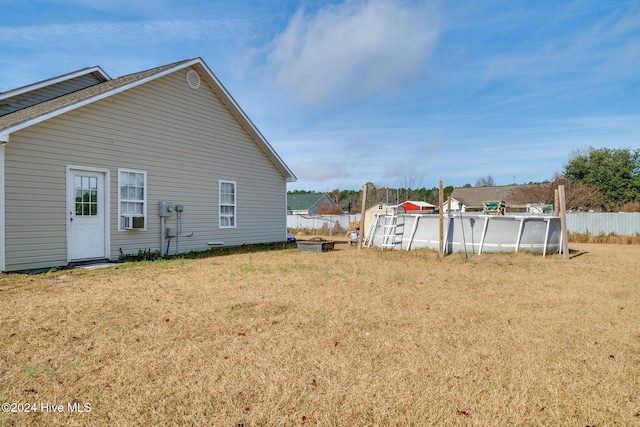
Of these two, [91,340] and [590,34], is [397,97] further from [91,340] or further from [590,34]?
[91,340]

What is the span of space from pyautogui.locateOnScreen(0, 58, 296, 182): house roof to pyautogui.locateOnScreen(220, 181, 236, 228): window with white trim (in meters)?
2.17

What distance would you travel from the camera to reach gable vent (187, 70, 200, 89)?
11.9 metres

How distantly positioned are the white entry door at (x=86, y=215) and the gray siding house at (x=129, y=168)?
0.02m

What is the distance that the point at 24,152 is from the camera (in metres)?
8.25

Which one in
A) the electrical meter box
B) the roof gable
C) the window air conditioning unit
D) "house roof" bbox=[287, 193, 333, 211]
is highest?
the roof gable

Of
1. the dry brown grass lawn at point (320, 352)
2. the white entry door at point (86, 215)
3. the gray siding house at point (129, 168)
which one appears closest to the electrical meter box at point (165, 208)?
the gray siding house at point (129, 168)

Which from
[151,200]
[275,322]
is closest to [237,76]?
[151,200]

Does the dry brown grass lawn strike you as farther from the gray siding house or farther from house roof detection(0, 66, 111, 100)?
house roof detection(0, 66, 111, 100)

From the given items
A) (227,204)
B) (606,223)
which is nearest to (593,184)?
(606,223)

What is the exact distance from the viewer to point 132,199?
10.4 meters

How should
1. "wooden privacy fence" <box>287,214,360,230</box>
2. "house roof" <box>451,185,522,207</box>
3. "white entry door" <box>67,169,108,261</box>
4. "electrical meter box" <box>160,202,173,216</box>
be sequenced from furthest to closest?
"house roof" <box>451,185,522,207</box> < "wooden privacy fence" <box>287,214,360,230</box> < "electrical meter box" <box>160,202,173,216</box> < "white entry door" <box>67,169,108,261</box>

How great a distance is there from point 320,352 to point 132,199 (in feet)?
28.3

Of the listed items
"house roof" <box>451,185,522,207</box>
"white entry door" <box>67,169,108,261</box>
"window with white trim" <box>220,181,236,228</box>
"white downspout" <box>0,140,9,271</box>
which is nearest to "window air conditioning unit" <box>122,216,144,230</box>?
"white entry door" <box>67,169,108,261</box>

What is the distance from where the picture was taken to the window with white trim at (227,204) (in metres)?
13.1
